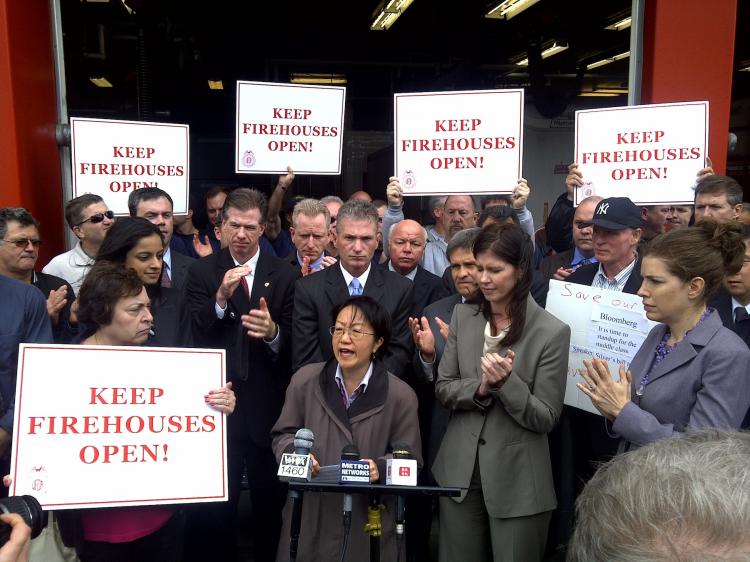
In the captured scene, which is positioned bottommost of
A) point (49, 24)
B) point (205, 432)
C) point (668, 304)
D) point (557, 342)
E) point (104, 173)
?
point (205, 432)

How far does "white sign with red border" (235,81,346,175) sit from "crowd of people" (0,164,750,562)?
962 millimetres

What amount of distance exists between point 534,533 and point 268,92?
389 centimetres

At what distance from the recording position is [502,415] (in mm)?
3475

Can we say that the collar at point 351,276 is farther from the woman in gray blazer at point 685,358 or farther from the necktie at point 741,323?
the necktie at point 741,323

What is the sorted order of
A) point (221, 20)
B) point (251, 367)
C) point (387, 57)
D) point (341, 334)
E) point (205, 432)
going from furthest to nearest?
1. point (387, 57)
2. point (221, 20)
3. point (251, 367)
4. point (341, 334)
5. point (205, 432)

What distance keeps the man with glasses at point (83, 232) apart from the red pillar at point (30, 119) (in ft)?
3.01

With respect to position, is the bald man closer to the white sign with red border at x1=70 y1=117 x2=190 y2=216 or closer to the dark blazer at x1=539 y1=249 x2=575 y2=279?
the dark blazer at x1=539 y1=249 x2=575 y2=279

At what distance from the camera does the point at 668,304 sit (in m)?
2.98

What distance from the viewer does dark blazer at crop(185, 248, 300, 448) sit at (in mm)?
4289

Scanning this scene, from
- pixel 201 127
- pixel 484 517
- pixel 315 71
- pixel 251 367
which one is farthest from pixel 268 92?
pixel 201 127

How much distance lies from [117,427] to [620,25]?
449 inches

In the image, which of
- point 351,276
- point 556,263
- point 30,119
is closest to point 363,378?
point 351,276

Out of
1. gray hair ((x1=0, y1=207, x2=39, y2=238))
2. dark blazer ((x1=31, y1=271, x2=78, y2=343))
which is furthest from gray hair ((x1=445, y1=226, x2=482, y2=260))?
gray hair ((x1=0, y1=207, x2=39, y2=238))

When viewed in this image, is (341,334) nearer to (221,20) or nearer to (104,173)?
(104,173)
